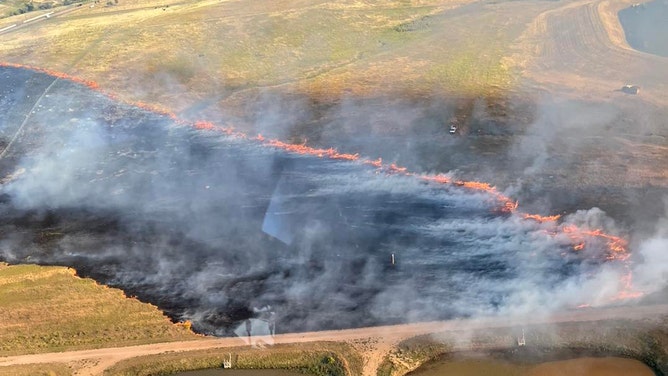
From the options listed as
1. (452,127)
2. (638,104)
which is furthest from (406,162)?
(638,104)

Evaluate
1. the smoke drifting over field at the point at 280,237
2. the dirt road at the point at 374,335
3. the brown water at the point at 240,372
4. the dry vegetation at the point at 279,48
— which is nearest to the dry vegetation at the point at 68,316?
the dirt road at the point at 374,335

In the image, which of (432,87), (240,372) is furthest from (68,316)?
(432,87)

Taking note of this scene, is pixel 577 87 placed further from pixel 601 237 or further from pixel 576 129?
pixel 601 237

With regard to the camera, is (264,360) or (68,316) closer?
(264,360)

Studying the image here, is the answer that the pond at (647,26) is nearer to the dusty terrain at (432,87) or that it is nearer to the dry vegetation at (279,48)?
the dusty terrain at (432,87)

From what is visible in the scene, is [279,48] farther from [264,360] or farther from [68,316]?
[264,360]

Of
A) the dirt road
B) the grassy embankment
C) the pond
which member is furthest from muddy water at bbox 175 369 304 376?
the pond
